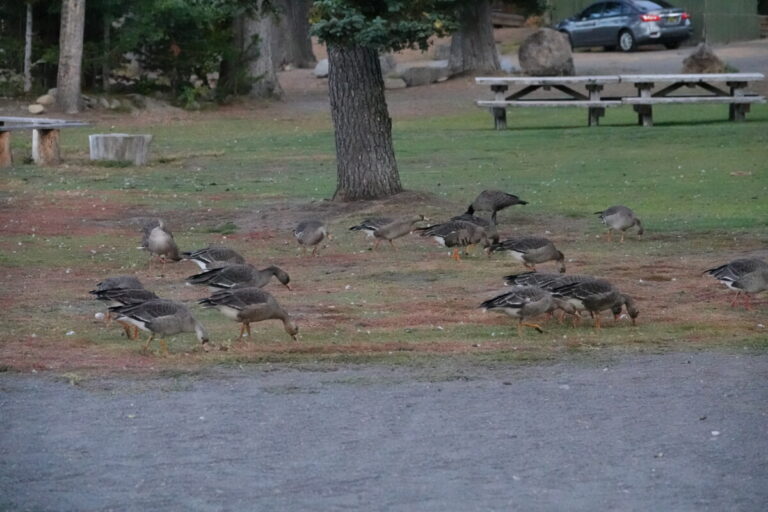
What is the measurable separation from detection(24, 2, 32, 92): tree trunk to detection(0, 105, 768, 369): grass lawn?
14.3ft

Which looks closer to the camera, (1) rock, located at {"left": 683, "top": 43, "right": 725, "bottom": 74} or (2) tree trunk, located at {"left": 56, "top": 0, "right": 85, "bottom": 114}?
(2) tree trunk, located at {"left": 56, "top": 0, "right": 85, "bottom": 114}

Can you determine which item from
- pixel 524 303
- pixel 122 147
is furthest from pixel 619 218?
pixel 122 147

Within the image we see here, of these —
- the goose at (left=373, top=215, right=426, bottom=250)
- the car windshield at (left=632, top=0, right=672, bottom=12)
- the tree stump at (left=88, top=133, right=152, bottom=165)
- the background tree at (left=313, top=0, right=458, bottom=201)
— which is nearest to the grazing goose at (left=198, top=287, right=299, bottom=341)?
the goose at (left=373, top=215, right=426, bottom=250)

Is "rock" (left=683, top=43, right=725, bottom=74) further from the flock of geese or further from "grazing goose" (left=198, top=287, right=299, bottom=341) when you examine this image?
"grazing goose" (left=198, top=287, right=299, bottom=341)

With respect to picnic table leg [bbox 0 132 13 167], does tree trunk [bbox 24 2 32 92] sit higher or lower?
higher

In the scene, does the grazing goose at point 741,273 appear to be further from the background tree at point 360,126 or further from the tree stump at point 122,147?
the tree stump at point 122,147

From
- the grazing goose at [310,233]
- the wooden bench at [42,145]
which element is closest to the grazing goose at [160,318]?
the grazing goose at [310,233]

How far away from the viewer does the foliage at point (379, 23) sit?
17.1 m

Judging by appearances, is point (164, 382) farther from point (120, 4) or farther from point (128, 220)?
point (120, 4)

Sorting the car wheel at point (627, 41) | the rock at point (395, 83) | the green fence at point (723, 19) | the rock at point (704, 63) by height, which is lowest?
the rock at point (395, 83)

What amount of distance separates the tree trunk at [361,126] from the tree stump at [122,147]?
7.42 meters

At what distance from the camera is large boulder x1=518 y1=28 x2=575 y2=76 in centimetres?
4006

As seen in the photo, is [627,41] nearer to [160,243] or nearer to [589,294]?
[160,243]

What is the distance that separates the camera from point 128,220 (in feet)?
62.5
